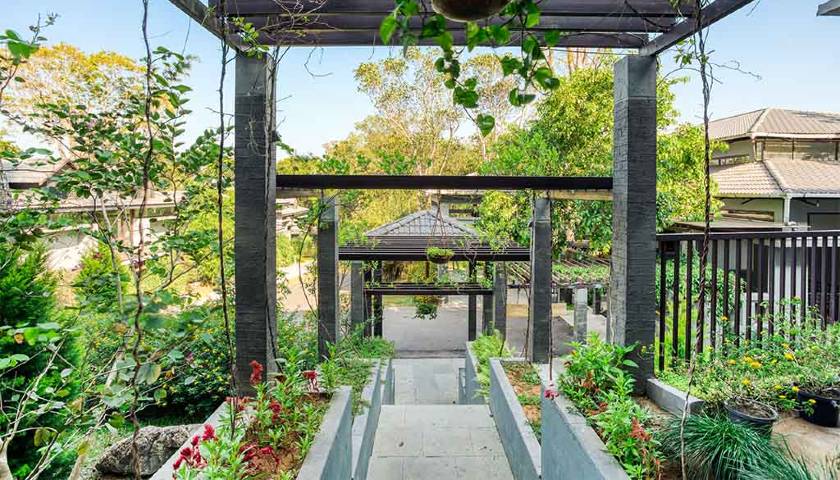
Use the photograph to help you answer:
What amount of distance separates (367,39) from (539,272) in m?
2.79

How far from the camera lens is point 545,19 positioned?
8.14 feet

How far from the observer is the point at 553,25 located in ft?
8.21

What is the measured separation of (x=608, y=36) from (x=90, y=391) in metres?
3.11

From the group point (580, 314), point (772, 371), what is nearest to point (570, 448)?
point (772, 371)

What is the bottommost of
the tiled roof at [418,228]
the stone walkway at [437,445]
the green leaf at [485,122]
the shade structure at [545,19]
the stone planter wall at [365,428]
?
the stone walkway at [437,445]

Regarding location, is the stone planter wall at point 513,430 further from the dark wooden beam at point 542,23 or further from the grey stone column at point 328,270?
the dark wooden beam at point 542,23

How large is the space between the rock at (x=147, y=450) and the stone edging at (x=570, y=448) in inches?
129

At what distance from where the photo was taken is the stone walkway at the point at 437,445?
3.55m

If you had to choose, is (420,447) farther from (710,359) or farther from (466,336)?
(466,336)

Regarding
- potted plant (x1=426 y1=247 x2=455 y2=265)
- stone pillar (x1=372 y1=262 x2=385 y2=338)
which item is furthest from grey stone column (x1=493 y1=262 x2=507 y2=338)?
stone pillar (x1=372 y1=262 x2=385 y2=338)

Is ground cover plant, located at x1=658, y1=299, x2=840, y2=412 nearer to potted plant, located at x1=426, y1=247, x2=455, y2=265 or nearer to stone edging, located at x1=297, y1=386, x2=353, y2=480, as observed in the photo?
stone edging, located at x1=297, y1=386, x2=353, y2=480

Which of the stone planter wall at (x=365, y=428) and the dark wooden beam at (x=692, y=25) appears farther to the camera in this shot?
the stone planter wall at (x=365, y=428)

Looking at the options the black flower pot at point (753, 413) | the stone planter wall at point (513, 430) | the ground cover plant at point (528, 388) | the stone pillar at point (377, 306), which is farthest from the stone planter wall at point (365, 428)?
the stone pillar at point (377, 306)

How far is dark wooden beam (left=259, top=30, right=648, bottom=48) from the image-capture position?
8.64ft
